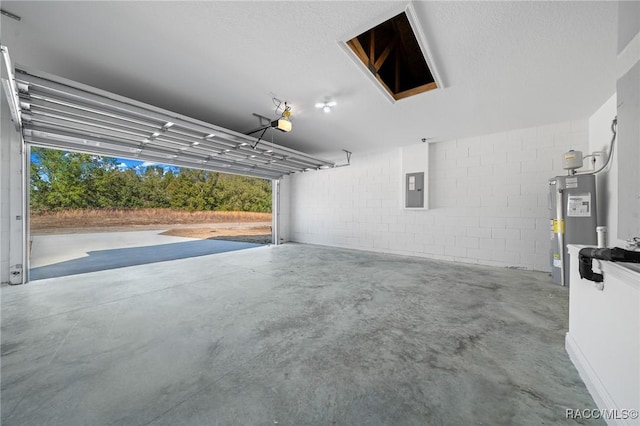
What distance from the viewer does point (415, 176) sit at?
560 centimetres

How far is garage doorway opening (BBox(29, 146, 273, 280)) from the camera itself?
Result: 20.4 feet

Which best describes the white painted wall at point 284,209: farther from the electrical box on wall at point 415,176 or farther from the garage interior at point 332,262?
the electrical box on wall at point 415,176

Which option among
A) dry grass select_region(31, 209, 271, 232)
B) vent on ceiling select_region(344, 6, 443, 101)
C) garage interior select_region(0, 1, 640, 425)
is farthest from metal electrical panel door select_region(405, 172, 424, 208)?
dry grass select_region(31, 209, 271, 232)

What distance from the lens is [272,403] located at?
1.33 metres

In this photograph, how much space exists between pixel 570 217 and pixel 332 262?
12.9 feet

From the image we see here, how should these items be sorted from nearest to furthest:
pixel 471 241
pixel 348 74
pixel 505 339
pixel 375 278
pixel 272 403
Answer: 1. pixel 272 403
2. pixel 505 339
3. pixel 348 74
4. pixel 375 278
5. pixel 471 241

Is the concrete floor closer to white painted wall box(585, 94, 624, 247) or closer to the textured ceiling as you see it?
white painted wall box(585, 94, 624, 247)

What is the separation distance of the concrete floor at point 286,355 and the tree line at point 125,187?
957cm

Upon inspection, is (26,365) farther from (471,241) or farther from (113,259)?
(471,241)

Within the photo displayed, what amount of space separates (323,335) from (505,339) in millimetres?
1595

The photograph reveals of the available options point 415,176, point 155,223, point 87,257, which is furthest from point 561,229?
point 155,223

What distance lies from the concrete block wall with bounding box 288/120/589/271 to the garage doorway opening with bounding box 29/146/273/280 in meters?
3.47

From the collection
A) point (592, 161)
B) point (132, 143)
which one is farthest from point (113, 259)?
point (592, 161)

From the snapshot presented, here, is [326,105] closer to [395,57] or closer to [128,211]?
[395,57]
